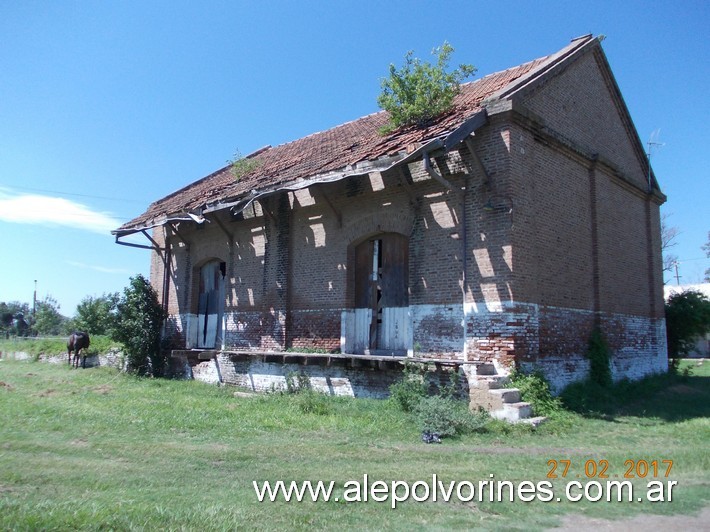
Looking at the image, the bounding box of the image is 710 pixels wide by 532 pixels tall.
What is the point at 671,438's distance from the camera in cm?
913

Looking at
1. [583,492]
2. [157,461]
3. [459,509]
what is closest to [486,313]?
[583,492]

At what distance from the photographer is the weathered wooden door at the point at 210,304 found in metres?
17.6

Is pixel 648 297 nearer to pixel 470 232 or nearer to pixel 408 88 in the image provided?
pixel 470 232

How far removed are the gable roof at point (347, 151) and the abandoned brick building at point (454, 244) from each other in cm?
8

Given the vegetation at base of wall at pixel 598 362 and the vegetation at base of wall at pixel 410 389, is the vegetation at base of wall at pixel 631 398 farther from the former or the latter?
the vegetation at base of wall at pixel 410 389

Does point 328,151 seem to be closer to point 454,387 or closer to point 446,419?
point 454,387

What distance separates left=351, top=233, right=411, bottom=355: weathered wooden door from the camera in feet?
41.5

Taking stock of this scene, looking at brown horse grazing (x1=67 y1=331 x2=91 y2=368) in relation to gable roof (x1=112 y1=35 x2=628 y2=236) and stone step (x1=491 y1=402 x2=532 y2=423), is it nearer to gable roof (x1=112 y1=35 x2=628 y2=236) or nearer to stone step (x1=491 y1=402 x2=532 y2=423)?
gable roof (x1=112 y1=35 x2=628 y2=236)

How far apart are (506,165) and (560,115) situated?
3304 mm

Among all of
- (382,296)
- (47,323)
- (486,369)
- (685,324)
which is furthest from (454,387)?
(47,323)

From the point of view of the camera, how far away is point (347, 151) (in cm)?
1410

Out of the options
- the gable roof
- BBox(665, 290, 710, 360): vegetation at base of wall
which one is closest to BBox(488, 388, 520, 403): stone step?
the gable roof
